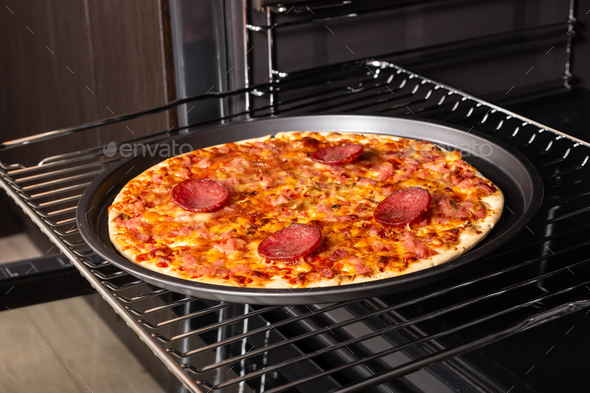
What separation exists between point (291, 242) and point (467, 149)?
55 centimetres

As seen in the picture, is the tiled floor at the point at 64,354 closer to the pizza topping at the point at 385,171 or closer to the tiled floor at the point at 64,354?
the tiled floor at the point at 64,354

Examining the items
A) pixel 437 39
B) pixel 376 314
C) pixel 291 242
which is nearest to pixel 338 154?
pixel 291 242

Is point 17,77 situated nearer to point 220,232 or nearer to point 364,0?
point 364,0

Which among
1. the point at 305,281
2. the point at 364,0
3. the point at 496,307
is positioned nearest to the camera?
the point at 305,281

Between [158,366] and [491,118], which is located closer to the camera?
[158,366]

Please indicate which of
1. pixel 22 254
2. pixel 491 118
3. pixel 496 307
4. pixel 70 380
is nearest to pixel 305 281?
pixel 496 307

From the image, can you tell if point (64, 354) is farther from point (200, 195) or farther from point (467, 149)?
point (467, 149)

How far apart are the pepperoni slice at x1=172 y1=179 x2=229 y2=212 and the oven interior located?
0.19 m

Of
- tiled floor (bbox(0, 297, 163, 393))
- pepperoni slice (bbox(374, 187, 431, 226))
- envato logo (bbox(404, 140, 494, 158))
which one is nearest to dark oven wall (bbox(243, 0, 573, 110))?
envato logo (bbox(404, 140, 494, 158))

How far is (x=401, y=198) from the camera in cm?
119

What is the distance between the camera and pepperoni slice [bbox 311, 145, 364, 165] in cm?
137

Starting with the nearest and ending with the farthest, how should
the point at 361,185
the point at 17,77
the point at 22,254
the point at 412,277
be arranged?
the point at 412,277, the point at 361,185, the point at 17,77, the point at 22,254

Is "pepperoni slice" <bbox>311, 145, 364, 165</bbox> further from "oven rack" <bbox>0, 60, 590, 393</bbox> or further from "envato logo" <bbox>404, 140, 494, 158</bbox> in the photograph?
"oven rack" <bbox>0, 60, 590, 393</bbox>

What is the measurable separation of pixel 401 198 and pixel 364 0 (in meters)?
0.81
